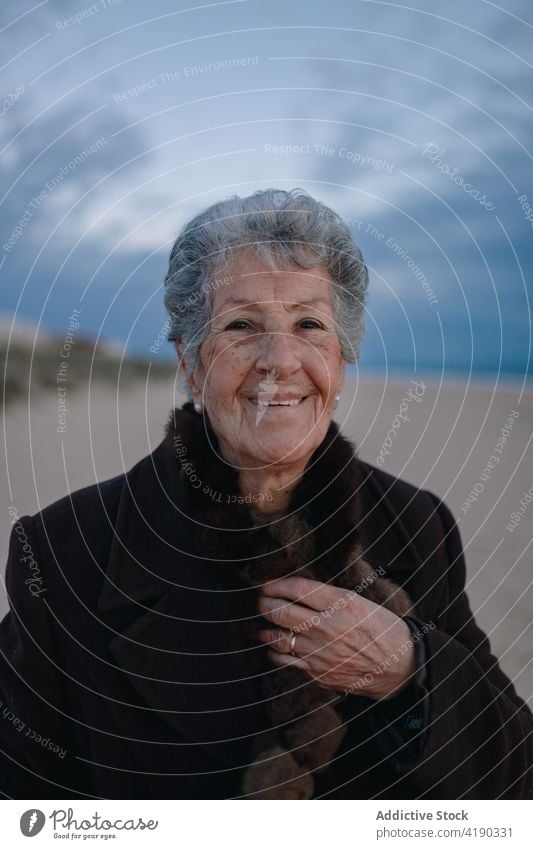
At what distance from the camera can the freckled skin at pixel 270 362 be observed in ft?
5.29

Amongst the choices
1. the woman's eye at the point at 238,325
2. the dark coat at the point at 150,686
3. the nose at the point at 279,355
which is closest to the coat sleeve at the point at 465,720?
the dark coat at the point at 150,686

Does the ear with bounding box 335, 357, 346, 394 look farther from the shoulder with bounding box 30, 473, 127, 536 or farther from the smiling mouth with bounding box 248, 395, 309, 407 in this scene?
the shoulder with bounding box 30, 473, 127, 536

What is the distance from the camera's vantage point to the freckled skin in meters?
1.61

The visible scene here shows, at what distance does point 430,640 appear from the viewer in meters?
1.67

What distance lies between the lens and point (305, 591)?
66.2 inches

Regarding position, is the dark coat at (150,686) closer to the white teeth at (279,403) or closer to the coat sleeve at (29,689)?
the coat sleeve at (29,689)

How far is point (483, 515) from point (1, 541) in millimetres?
2745

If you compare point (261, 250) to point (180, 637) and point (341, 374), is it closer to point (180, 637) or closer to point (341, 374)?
point (341, 374)

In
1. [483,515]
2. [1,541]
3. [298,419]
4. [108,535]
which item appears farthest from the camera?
[483,515]
